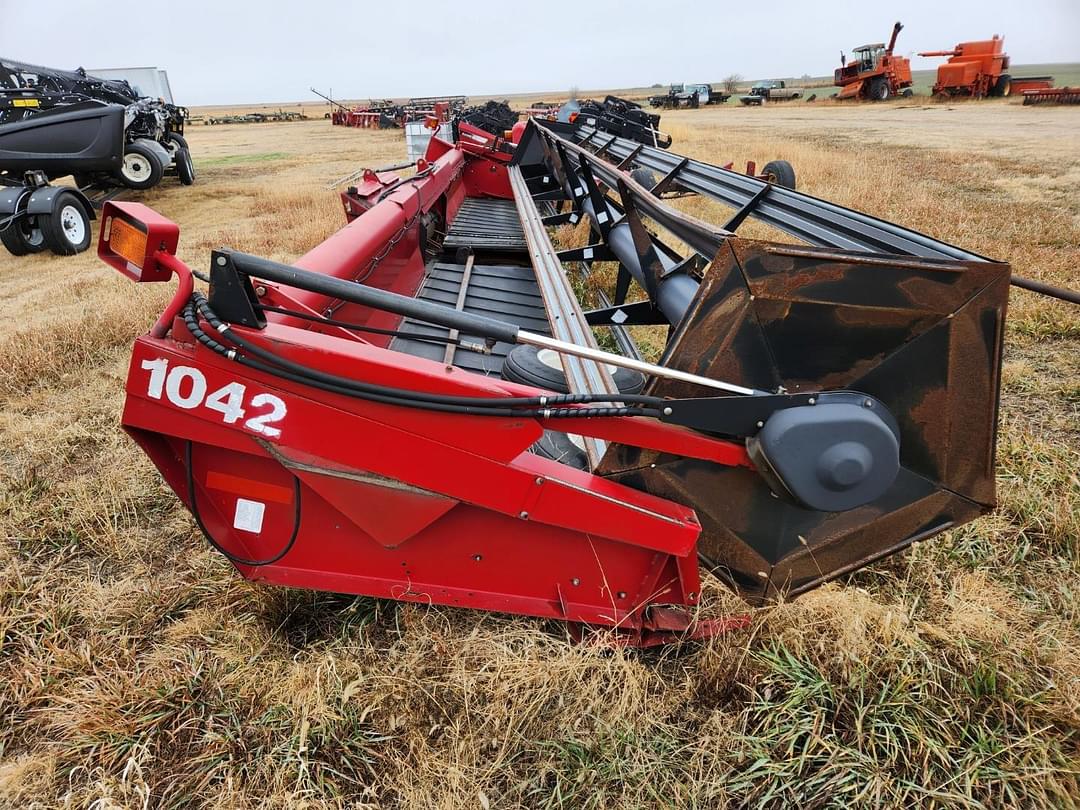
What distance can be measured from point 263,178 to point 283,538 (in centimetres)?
1456

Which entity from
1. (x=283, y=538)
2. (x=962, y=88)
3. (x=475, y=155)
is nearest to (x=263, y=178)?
(x=475, y=155)

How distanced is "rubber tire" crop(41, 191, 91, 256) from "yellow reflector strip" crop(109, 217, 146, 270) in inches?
284

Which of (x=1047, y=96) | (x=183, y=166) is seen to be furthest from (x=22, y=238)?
(x=1047, y=96)

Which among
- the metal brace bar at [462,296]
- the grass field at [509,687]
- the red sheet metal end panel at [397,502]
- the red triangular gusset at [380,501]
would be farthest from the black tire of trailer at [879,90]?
the red triangular gusset at [380,501]

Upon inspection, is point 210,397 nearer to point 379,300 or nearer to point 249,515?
point 249,515

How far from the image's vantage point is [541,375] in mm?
2418

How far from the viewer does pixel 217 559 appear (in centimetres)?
228

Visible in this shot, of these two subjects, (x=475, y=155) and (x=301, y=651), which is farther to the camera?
(x=475, y=155)

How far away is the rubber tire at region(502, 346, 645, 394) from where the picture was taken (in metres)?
2.36

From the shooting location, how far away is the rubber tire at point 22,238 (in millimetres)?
7195

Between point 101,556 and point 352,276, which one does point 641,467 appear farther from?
point 101,556

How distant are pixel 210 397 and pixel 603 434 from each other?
0.97 metres

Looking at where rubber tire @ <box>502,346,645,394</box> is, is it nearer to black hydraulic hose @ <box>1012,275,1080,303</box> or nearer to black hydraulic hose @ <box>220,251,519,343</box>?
black hydraulic hose @ <box>220,251,519,343</box>

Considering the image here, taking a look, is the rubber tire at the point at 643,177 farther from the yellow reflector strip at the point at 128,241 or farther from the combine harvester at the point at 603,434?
the yellow reflector strip at the point at 128,241
